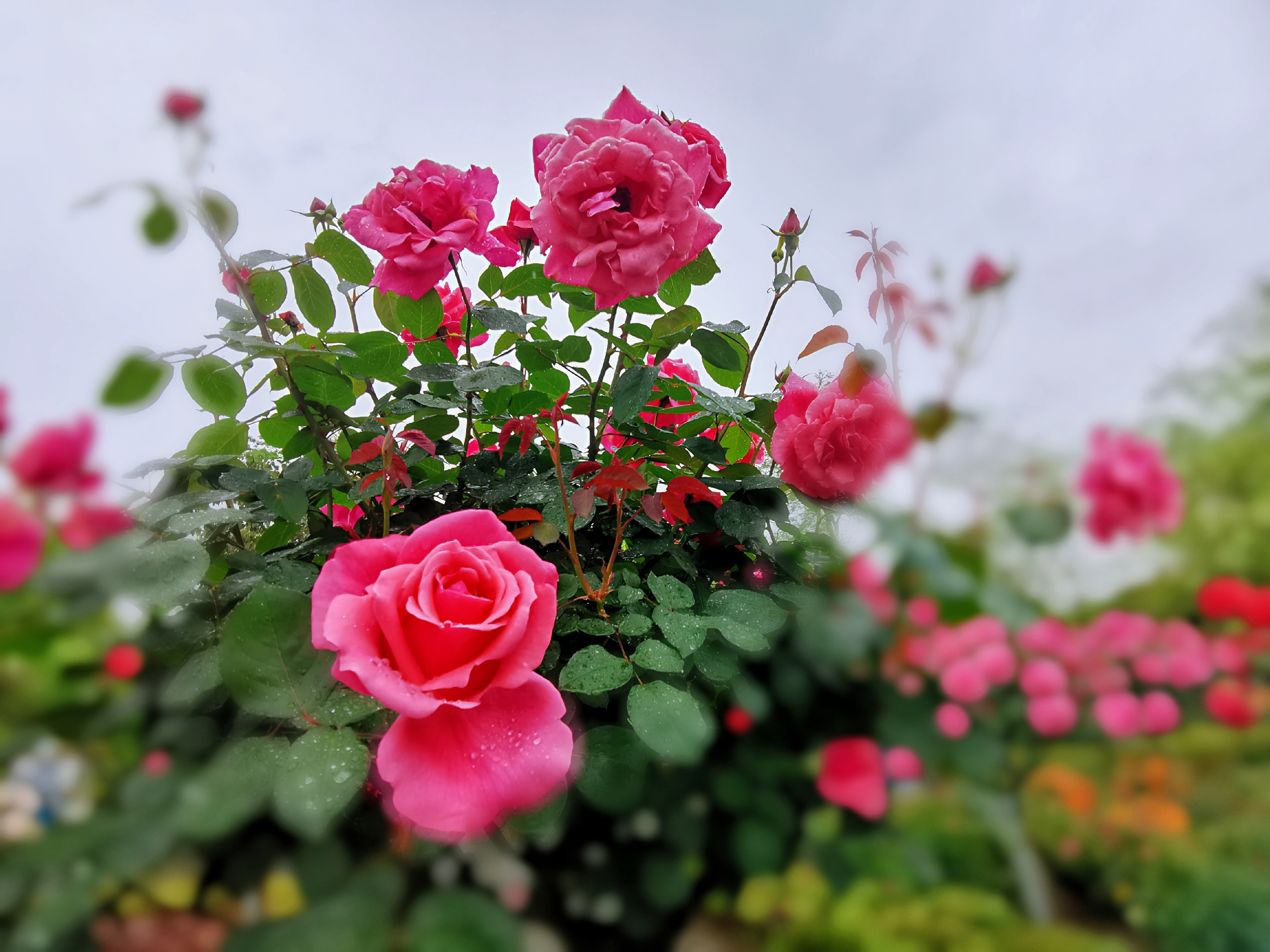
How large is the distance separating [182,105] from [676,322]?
42cm

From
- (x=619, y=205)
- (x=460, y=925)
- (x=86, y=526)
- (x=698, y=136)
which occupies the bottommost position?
(x=460, y=925)

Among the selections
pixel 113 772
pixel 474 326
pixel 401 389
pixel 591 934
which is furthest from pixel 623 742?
pixel 474 326

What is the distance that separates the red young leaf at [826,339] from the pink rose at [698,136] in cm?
16

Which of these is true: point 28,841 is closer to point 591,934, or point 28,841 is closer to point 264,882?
point 264,882

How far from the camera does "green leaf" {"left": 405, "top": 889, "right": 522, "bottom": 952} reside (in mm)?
240

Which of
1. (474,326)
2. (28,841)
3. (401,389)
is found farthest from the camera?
(474,326)

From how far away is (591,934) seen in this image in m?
0.28

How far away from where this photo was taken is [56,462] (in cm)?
24

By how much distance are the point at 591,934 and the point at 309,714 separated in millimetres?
179

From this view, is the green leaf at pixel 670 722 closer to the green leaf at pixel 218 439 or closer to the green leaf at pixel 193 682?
the green leaf at pixel 193 682

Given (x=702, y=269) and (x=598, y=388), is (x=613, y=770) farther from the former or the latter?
(x=702, y=269)

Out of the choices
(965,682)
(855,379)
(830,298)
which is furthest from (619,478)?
(830,298)

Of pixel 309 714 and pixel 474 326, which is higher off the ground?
pixel 474 326

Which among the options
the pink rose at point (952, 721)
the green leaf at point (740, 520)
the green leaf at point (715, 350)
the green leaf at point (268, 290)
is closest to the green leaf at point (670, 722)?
the pink rose at point (952, 721)
